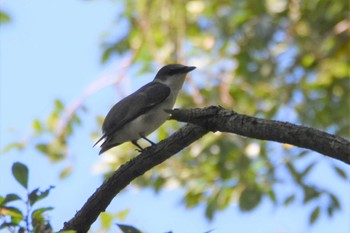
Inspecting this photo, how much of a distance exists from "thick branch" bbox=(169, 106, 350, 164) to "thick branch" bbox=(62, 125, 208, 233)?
0.39 ft

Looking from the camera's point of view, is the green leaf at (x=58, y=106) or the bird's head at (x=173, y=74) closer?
the bird's head at (x=173, y=74)

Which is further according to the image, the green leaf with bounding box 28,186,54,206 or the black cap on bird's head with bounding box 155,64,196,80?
the black cap on bird's head with bounding box 155,64,196,80

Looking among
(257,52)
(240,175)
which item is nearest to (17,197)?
(240,175)

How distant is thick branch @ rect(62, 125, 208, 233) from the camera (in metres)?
4.42

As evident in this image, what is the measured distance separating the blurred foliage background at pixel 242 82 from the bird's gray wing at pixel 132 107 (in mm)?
2199

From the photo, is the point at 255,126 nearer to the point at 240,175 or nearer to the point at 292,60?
the point at 240,175

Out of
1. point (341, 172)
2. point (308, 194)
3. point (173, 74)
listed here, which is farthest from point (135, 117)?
point (308, 194)

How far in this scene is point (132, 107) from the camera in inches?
238

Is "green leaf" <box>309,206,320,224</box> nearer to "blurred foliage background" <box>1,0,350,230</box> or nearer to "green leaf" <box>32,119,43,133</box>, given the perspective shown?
"blurred foliage background" <box>1,0,350,230</box>

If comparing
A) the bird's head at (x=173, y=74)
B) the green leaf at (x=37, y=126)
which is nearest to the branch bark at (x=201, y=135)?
the bird's head at (x=173, y=74)

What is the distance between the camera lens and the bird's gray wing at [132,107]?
5938mm

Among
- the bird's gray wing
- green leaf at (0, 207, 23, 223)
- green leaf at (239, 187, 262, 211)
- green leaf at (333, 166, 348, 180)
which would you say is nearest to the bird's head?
the bird's gray wing

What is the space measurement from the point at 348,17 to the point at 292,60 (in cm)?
86

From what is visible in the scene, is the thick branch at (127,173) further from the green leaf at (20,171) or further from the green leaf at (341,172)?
the green leaf at (341,172)
